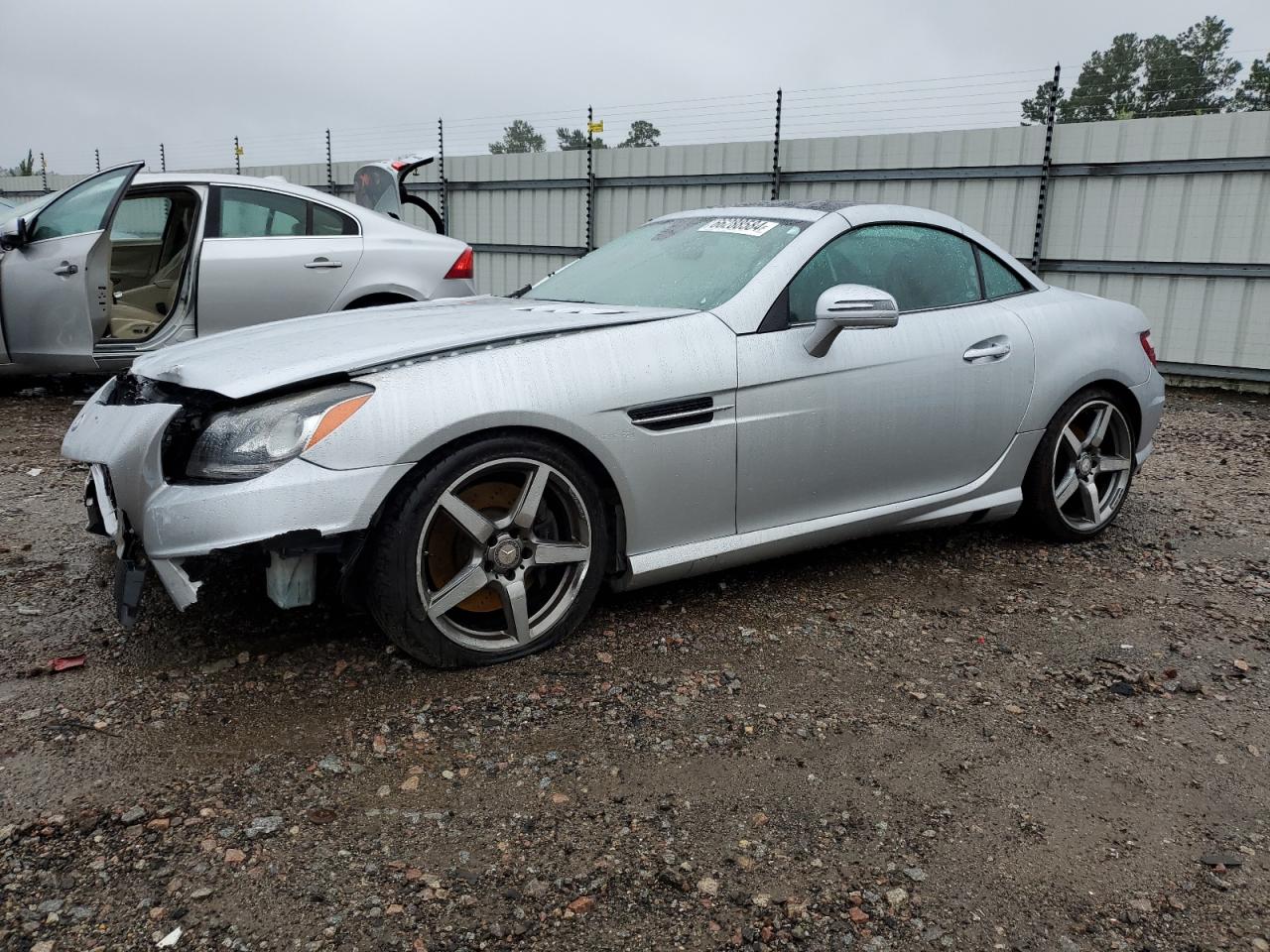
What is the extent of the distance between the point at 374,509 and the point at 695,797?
1.10 metres

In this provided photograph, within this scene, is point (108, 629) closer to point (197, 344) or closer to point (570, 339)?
point (197, 344)

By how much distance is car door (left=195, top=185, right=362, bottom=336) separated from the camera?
6.36 metres

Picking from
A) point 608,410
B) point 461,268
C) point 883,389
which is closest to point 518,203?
point 461,268

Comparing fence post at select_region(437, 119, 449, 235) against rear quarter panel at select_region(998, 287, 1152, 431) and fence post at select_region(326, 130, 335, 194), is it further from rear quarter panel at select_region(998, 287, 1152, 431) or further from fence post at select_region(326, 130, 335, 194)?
rear quarter panel at select_region(998, 287, 1152, 431)

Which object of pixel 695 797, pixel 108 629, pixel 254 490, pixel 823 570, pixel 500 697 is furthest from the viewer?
pixel 823 570

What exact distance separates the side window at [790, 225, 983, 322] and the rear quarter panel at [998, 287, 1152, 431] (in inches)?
10.1

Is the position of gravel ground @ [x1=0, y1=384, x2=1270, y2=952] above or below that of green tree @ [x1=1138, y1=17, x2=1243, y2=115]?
below

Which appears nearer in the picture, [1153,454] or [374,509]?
[374,509]

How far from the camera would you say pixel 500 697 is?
2.82m

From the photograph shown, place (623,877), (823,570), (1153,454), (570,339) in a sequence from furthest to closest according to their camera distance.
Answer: (1153,454) → (823,570) → (570,339) → (623,877)

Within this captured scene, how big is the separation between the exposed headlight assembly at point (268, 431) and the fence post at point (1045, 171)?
27.3 ft

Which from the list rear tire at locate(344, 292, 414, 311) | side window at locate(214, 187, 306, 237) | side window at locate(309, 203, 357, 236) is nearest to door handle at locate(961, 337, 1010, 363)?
rear tire at locate(344, 292, 414, 311)

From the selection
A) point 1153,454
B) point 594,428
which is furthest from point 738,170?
point 594,428

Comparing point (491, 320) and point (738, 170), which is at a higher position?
point (738, 170)
